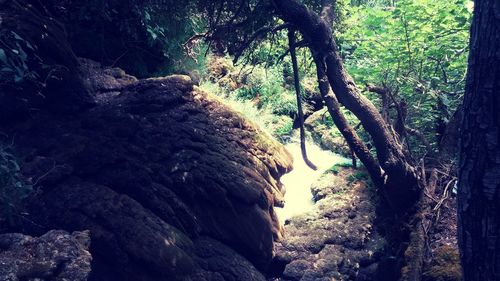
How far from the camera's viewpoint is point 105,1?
19.3 feet

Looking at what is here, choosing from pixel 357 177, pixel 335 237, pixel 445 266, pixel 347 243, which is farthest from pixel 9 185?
pixel 357 177

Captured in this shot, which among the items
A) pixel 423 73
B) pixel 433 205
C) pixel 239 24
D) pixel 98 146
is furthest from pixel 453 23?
pixel 98 146

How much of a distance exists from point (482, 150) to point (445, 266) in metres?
3.20

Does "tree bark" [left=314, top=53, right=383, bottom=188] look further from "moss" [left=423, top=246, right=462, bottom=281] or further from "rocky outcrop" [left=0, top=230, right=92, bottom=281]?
"rocky outcrop" [left=0, top=230, right=92, bottom=281]

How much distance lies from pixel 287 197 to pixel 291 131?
2.73m

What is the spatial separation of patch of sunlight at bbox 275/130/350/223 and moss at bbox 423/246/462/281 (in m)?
2.42

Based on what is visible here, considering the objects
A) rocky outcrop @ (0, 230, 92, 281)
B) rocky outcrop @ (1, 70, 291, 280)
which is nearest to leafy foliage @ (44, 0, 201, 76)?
rocky outcrop @ (1, 70, 291, 280)

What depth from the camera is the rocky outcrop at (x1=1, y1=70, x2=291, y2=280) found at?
505 cm

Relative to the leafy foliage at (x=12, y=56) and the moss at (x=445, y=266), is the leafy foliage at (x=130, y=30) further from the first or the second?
the moss at (x=445, y=266)

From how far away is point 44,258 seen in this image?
4.27 meters

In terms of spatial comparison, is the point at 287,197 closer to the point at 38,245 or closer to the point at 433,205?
the point at 433,205

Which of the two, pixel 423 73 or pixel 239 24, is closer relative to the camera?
pixel 239 24

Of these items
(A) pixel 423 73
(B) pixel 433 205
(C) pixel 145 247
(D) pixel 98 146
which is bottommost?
(C) pixel 145 247

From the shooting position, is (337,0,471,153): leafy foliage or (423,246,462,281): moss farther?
(337,0,471,153): leafy foliage
